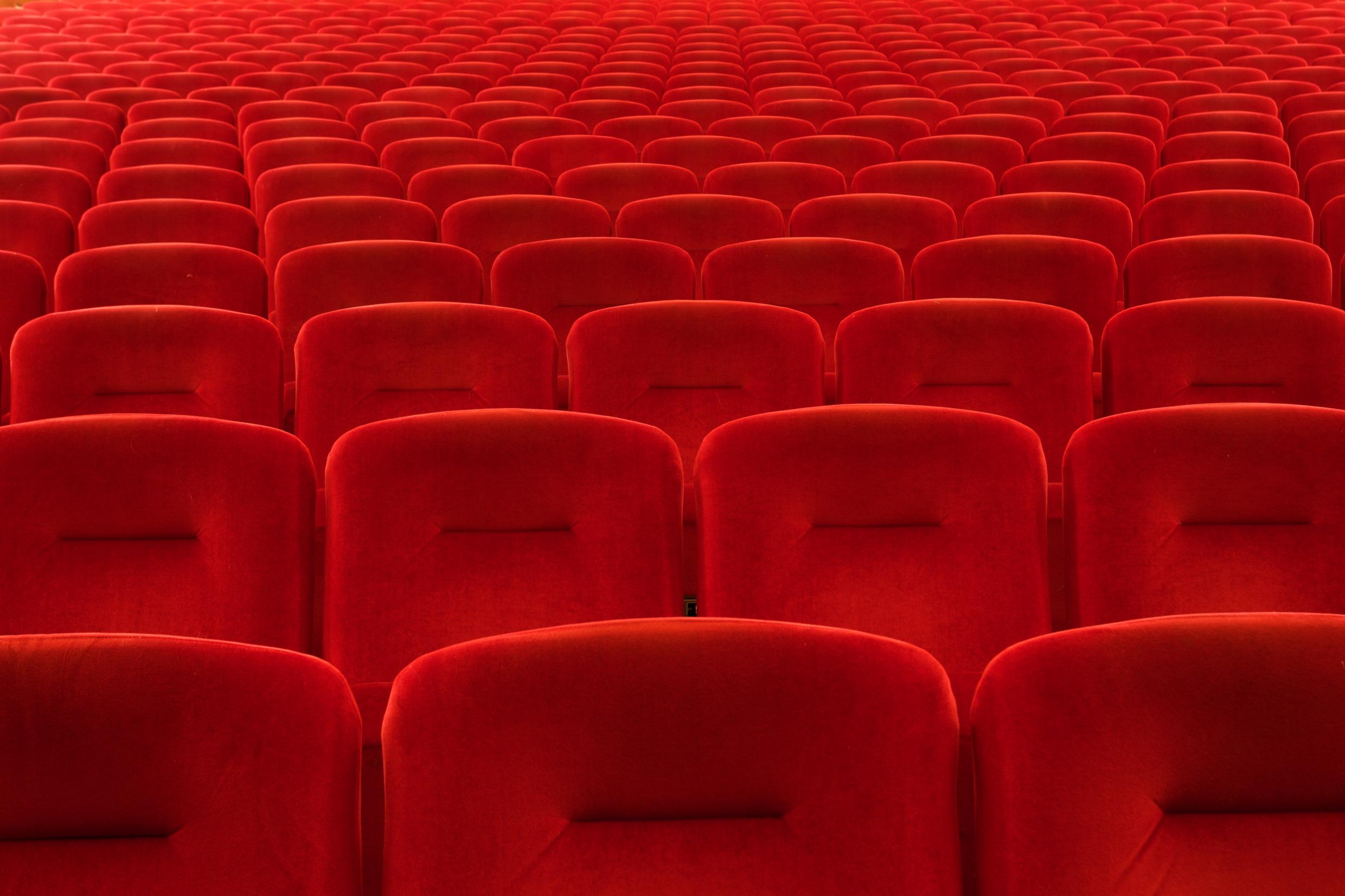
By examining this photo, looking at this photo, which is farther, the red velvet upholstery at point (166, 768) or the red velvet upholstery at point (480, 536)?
the red velvet upholstery at point (480, 536)

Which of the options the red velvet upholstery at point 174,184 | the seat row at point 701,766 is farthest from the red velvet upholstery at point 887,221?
the seat row at point 701,766

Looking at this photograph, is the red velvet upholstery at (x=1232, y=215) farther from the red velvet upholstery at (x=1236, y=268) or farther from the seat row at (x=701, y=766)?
the seat row at (x=701, y=766)

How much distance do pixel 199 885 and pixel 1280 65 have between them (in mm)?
2266

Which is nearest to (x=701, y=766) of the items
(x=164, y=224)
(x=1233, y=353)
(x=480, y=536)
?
(x=480, y=536)

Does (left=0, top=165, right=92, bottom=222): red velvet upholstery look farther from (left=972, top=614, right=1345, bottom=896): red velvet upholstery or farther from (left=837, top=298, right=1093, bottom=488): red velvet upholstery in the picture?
(left=972, top=614, right=1345, bottom=896): red velvet upholstery

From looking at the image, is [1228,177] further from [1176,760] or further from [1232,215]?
[1176,760]

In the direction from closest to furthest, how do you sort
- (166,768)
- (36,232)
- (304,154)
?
(166,768) → (36,232) → (304,154)

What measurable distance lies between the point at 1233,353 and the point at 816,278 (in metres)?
0.36

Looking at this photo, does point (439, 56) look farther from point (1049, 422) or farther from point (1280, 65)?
point (1049, 422)

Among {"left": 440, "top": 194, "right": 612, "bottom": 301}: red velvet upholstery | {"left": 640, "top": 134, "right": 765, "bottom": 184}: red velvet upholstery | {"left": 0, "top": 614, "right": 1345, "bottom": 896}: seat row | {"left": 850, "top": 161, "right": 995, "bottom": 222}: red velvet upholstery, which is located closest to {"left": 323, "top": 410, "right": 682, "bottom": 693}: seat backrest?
{"left": 0, "top": 614, "right": 1345, "bottom": 896}: seat row

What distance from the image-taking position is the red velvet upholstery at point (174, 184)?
135 cm

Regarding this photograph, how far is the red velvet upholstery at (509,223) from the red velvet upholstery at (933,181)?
36 centimetres

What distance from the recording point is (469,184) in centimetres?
135

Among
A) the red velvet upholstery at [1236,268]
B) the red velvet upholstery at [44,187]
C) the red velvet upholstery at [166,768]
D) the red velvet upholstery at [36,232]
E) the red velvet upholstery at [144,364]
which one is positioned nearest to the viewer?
the red velvet upholstery at [166,768]
